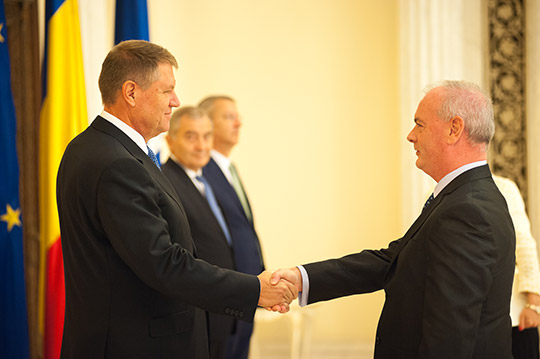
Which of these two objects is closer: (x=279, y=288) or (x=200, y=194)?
(x=279, y=288)

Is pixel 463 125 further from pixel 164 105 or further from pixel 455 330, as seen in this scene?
pixel 164 105

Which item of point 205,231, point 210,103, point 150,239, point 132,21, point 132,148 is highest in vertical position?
point 132,21

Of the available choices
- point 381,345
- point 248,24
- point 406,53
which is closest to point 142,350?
point 381,345

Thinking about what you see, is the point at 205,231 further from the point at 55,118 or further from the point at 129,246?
the point at 129,246

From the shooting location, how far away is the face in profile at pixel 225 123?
444 cm

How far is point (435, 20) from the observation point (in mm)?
4848

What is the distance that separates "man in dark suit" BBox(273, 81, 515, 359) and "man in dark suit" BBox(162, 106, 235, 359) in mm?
1426

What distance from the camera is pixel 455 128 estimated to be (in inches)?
86.8

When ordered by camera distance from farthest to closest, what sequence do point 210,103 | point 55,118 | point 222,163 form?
1. point 210,103
2. point 222,163
3. point 55,118

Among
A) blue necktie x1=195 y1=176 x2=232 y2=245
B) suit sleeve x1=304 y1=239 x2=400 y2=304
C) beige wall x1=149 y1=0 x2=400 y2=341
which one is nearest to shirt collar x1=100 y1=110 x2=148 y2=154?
suit sleeve x1=304 y1=239 x2=400 y2=304

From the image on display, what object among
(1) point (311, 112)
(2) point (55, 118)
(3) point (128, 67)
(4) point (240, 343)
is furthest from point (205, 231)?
(1) point (311, 112)

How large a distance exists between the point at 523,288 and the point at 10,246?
9.06 feet

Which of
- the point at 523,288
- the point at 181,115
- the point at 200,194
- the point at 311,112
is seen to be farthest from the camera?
the point at 311,112

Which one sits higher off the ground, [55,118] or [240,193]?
[55,118]
